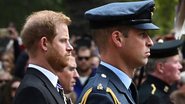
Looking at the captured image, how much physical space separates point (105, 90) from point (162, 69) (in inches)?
117

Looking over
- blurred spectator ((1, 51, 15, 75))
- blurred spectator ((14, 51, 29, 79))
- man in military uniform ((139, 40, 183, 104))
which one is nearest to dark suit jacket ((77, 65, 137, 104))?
man in military uniform ((139, 40, 183, 104))

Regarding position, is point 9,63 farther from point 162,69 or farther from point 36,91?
point 36,91

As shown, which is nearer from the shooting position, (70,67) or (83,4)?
(70,67)

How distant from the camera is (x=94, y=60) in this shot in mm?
11141

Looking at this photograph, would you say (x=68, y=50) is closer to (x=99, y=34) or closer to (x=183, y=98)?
(x=99, y=34)

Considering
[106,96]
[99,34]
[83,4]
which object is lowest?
[83,4]

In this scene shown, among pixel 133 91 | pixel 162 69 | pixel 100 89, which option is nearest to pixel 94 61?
pixel 162 69

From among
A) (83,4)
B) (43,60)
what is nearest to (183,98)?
(43,60)

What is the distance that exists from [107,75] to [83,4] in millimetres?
10989

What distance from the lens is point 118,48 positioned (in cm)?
534

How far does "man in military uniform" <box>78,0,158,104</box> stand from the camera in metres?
5.32

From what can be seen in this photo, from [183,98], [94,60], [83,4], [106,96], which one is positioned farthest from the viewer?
[83,4]

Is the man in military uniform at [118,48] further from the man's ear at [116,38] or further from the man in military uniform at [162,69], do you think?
the man in military uniform at [162,69]

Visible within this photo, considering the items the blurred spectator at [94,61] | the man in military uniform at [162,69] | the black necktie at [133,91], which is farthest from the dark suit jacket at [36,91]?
the blurred spectator at [94,61]
